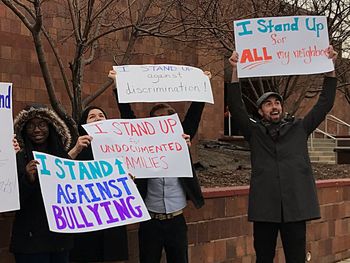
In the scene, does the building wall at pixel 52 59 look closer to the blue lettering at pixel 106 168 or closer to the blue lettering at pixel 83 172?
the blue lettering at pixel 106 168

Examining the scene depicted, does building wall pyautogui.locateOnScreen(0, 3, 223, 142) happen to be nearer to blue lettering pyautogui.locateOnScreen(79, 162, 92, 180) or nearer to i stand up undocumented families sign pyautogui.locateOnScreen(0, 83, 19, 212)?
blue lettering pyautogui.locateOnScreen(79, 162, 92, 180)

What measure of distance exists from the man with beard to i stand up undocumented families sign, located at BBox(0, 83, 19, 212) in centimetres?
179

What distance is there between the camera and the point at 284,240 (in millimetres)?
4824

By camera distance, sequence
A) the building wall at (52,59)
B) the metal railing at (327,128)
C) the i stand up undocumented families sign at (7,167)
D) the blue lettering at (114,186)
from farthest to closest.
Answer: the metal railing at (327,128), the building wall at (52,59), the blue lettering at (114,186), the i stand up undocumented families sign at (7,167)

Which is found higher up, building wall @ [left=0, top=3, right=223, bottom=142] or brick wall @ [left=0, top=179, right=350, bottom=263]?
building wall @ [left=0, top=3, right=223, bottom=142]

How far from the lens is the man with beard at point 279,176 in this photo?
4.76 meters

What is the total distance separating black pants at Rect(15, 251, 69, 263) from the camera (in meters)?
3.94

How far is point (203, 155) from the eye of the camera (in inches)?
667

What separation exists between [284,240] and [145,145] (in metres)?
1.30

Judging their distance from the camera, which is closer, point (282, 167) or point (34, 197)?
point (34, 197)

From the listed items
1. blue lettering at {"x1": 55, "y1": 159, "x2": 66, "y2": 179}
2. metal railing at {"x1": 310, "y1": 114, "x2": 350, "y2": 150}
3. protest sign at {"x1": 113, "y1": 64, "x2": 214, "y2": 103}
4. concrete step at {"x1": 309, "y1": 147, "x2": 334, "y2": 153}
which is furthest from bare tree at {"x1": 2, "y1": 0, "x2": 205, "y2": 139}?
metal railing at {"x1": 310, "y1": 114, "x2": 350, "y2": 150}

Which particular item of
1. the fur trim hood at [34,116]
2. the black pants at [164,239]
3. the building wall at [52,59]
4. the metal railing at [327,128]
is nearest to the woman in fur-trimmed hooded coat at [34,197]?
the fur trim hood at [34,116]

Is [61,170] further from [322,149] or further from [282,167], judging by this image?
[322,149]

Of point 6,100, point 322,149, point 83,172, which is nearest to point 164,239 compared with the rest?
point 83,172
